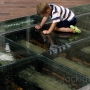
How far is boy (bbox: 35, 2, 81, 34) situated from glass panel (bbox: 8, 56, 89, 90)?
900 mm

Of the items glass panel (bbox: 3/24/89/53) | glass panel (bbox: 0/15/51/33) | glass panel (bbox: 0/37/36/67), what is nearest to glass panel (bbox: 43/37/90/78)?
glass panel (bbox: 3/24/89/53)

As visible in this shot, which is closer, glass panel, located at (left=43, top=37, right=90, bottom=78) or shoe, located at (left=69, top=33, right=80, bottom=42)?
glass panel, located at (left=43, top=37, right=90, bottom=78)

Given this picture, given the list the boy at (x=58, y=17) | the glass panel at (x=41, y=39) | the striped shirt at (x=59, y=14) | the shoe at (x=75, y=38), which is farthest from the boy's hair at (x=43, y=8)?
the shoe at (x=75, y=38)

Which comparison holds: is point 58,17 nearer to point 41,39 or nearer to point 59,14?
point 59,14

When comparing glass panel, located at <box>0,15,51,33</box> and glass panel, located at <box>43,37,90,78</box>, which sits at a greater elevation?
glass panel, located at <box>0,15,51,33</box>

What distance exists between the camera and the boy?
11.0 feet

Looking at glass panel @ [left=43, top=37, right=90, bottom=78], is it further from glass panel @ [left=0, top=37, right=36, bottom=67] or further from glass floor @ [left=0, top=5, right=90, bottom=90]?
glass panel @ [left=0, top=37, right=36, bottom=67]

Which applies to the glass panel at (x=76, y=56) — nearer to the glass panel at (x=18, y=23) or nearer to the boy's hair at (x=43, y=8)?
the boy's hair at (x=43, y=8)

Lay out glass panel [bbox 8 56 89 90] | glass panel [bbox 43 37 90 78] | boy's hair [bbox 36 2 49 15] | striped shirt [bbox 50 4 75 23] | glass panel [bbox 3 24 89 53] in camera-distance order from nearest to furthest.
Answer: glass panel [bbox 8 56 89 90]
glass panel [bbox 43 37 90 78]
glass panel [bbox 3 24 89 53]
boy's hair [bbox 36 2 49 15]
striped shirt [bbox 50 4 75 23]

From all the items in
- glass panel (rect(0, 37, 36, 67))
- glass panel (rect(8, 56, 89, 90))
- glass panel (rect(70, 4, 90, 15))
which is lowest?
glass panel (rect(8, 56, 89, 90))

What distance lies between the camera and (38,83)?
2309 millimetres

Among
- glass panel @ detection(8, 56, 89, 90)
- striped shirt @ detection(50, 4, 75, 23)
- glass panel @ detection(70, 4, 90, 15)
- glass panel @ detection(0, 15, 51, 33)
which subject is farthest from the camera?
glass panel @ detection(70, 4, 90, 15)

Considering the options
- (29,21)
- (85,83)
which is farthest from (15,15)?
(85,83)

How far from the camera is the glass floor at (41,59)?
2320mm
